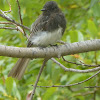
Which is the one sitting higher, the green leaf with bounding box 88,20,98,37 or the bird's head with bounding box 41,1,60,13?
the bird's head with bounding box 41,1,60,13

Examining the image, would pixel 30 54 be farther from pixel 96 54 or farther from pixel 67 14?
pixel 67 14

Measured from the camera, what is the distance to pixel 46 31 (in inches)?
103

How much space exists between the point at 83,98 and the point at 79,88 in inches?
9.9

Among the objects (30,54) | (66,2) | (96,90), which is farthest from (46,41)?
(66,2)

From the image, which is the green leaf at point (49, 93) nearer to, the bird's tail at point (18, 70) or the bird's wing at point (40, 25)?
the bird's tail at point (18, 70)

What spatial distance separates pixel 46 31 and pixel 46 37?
60mm

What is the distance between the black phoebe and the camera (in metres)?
2.63

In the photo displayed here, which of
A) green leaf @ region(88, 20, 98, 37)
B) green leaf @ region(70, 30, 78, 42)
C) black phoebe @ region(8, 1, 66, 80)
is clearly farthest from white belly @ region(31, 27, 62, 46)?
green leaf @ region(88, 20, 98, 37)

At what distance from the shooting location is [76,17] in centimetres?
376

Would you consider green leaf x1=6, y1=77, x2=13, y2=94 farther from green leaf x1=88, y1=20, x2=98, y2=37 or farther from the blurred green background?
green leaf x1=88, y1=20, x2=98, y2=37

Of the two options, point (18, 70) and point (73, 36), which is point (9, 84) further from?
point (73, 36)

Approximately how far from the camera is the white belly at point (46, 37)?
261cm

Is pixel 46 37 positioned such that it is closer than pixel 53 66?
Yes

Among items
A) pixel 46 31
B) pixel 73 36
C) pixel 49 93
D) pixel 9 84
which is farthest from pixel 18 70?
pixel 73 36
